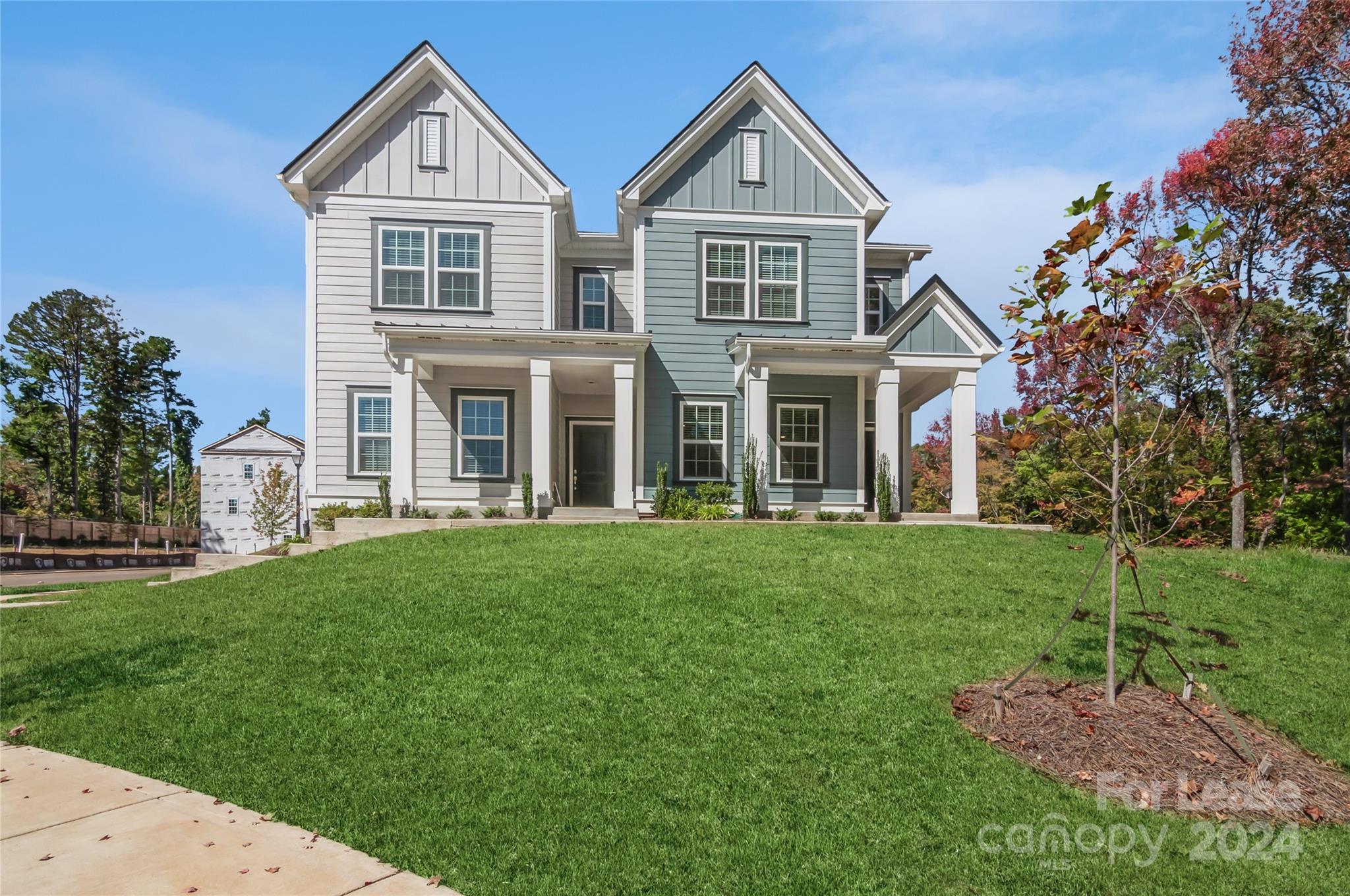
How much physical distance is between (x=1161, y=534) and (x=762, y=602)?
371 cm

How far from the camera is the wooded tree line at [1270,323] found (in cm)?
1600

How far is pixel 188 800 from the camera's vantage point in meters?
4.80

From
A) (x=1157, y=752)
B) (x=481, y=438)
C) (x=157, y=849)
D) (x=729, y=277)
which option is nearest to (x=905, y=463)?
(x=729, y=277)

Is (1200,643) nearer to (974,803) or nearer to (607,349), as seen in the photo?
(974,803)

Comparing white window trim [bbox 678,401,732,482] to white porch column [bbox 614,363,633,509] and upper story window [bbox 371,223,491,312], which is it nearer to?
white porch column [bbox 614,363,633,509]

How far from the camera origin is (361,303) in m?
16.3

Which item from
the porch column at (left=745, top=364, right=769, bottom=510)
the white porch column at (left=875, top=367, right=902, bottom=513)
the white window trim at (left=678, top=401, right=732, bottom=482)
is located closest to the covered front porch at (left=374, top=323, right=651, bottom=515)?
the white window trim at (left=678, top=401, right=732, bottom=482)

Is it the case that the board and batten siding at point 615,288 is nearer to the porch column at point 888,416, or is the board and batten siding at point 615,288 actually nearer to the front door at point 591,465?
the front door at point 591,465

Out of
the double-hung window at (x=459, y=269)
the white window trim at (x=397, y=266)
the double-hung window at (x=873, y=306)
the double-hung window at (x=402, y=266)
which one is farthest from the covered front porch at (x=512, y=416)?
the double-hung window at (x=873, y=306)

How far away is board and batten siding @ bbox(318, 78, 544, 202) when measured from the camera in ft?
54.0

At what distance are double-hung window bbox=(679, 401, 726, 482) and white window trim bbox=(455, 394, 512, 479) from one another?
3564 mm

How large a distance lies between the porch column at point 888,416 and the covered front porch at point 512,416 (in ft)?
15.6

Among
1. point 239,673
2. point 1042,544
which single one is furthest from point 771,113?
point 239,673

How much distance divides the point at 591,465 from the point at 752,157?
749 centimetres
